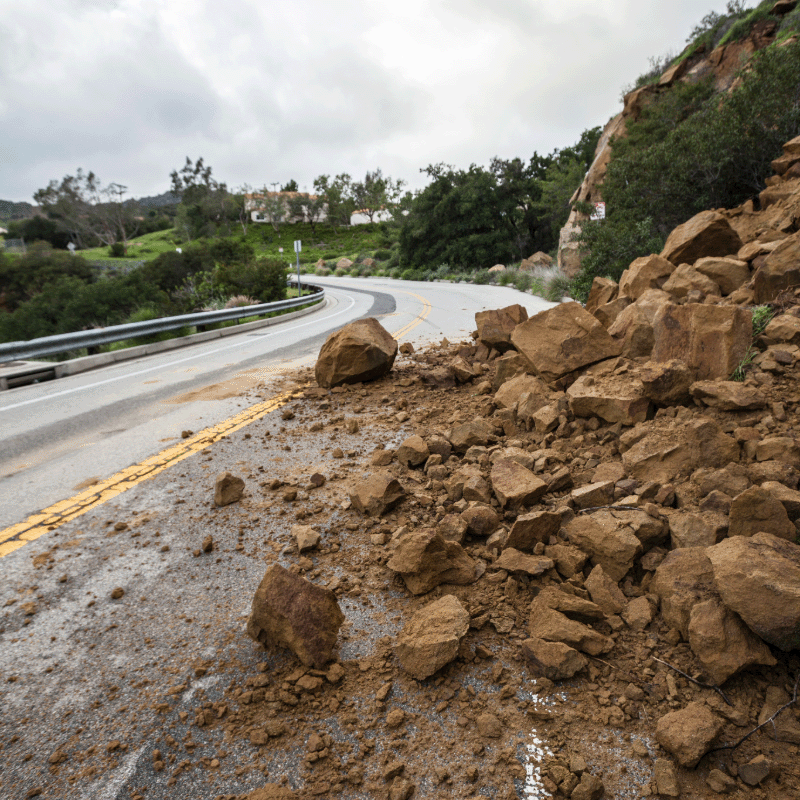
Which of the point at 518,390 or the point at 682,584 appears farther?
the point at 518,390

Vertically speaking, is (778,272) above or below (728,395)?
above

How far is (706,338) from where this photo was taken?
4027 millimetres

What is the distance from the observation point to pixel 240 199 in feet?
364

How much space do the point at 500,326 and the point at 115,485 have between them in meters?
4.79

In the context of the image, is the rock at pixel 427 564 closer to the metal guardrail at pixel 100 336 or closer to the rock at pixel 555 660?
the rock at pixel 555 660

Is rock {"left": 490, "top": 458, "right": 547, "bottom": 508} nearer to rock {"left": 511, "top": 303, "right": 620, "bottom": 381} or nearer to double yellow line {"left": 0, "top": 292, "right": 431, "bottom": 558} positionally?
rock {"left": 511, "top": 303, "right": 620, "bottom": 381}

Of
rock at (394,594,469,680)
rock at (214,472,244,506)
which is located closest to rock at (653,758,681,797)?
rock at (394,594,469,680)

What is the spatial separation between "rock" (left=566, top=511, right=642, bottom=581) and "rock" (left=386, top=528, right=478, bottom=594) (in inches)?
23.8

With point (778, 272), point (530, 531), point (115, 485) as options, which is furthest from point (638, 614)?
point (778, 272)

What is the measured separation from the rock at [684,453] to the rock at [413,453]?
147cm

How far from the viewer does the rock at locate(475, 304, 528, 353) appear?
6805 millimetres

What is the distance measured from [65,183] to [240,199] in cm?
3228

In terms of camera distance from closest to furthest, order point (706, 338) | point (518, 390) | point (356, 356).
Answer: point (706, 338) → point (518, 390) → point (356, 356)

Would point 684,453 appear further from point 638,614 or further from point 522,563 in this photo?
point 522,563
